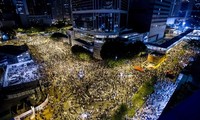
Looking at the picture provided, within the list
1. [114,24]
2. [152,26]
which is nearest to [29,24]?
[114,24]

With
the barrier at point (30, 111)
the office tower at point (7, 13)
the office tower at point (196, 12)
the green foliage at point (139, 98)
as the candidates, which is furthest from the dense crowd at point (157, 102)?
the office tower at point (196, 12)

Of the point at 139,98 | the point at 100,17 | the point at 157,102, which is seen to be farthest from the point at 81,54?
the point at 157,102

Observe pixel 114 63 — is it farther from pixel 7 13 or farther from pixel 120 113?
pixel 7 13

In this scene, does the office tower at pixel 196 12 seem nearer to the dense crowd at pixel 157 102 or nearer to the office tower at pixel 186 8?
the office tower at pixel 186 8

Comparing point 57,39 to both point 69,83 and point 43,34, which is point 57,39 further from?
point 69,83

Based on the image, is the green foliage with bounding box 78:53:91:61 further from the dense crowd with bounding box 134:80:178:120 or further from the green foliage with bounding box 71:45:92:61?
the dense crowd with bounding box 134:80:178:120
